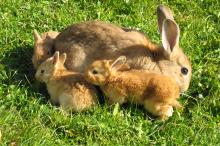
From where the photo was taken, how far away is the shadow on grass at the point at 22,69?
680cm

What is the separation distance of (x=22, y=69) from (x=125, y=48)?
4.02 ft

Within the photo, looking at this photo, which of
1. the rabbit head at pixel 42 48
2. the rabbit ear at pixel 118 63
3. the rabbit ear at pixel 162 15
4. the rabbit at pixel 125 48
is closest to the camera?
the rabbit ear at pixel 118 63

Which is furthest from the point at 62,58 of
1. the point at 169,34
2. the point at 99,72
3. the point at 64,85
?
the point at 169,34

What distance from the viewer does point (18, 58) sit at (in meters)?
7.32

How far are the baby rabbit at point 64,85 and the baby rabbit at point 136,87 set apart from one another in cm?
13

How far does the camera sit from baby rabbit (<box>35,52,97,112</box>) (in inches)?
254

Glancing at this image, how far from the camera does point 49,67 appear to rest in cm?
669

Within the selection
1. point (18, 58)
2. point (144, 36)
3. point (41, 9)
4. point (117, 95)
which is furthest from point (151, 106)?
point (41, 9)

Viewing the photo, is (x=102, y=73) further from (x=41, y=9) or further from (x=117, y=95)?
(x=41, y=9)

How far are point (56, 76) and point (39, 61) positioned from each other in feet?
1.51

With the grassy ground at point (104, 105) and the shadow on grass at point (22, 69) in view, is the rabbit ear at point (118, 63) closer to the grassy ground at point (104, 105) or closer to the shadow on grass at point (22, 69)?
the grassy ground at point (104, 105)

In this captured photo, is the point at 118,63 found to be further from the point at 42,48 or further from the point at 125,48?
the point at 42,48

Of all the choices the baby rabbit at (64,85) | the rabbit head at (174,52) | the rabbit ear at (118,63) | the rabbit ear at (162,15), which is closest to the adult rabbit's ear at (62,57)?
the baby rabbit at (64,85)

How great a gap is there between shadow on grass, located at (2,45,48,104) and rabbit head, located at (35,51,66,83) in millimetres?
158
